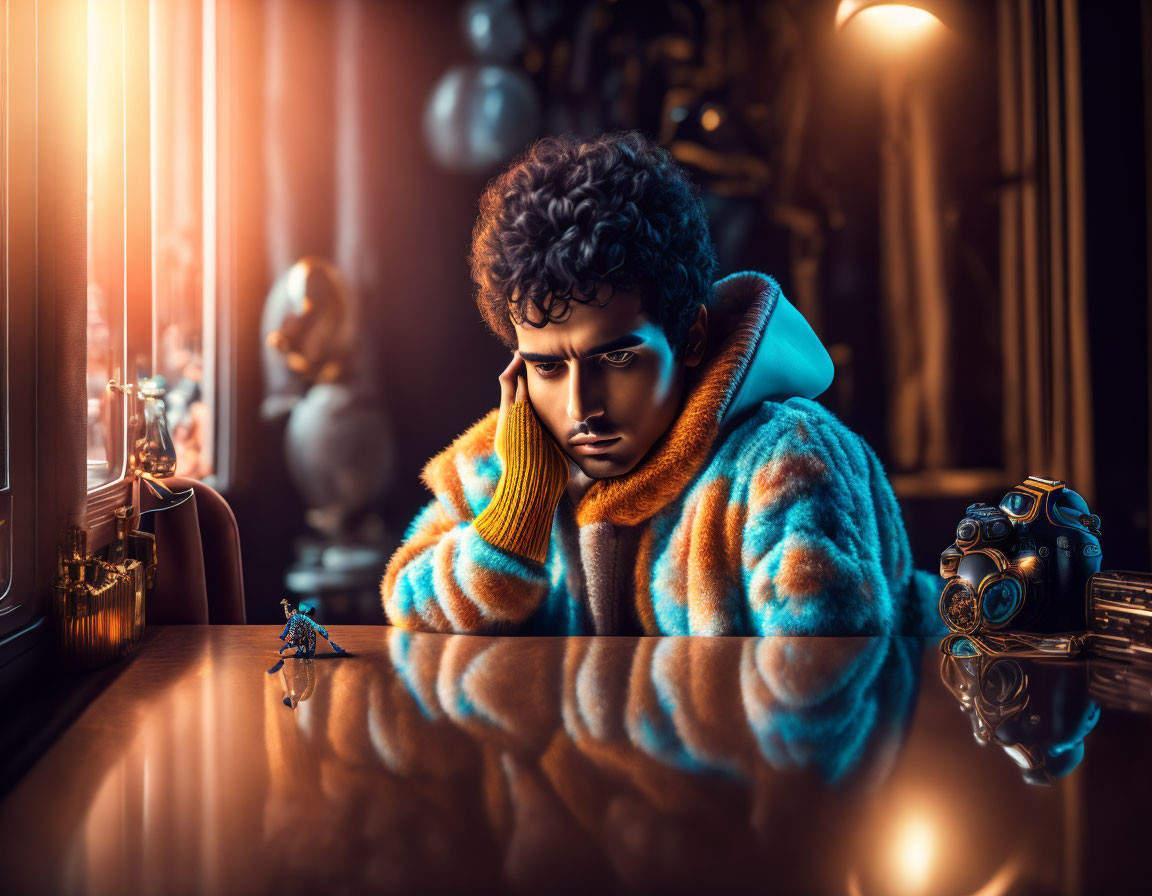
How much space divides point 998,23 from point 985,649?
1134 mm

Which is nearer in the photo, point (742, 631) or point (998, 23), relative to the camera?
point (742, 631)

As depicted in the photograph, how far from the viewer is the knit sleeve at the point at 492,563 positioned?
1015 millimetres

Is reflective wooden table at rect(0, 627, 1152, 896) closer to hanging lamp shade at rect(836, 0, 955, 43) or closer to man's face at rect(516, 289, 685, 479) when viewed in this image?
man's face at rect(516, 289, 685, 479)

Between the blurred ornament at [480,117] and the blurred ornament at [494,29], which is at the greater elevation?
the blurred ornament at [494,29]

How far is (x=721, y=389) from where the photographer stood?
1.05m

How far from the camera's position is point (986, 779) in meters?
0.44

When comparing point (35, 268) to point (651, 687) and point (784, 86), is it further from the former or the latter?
point (784, 86)

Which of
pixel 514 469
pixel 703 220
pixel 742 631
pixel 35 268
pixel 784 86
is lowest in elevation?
pixel 742 631

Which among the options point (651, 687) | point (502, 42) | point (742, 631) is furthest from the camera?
point (502, 42)

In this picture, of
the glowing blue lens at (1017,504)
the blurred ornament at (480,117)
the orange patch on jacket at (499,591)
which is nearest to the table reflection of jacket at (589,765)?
the glowing blue lens at (1017,504)

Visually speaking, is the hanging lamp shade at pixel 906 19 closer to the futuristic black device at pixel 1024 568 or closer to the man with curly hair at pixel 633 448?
the man with curly hair at pixel 633 448

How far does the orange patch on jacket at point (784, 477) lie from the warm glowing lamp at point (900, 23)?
2.59ft

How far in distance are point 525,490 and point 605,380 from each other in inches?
6.8

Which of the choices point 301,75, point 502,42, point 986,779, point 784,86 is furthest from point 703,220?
point 986,779
